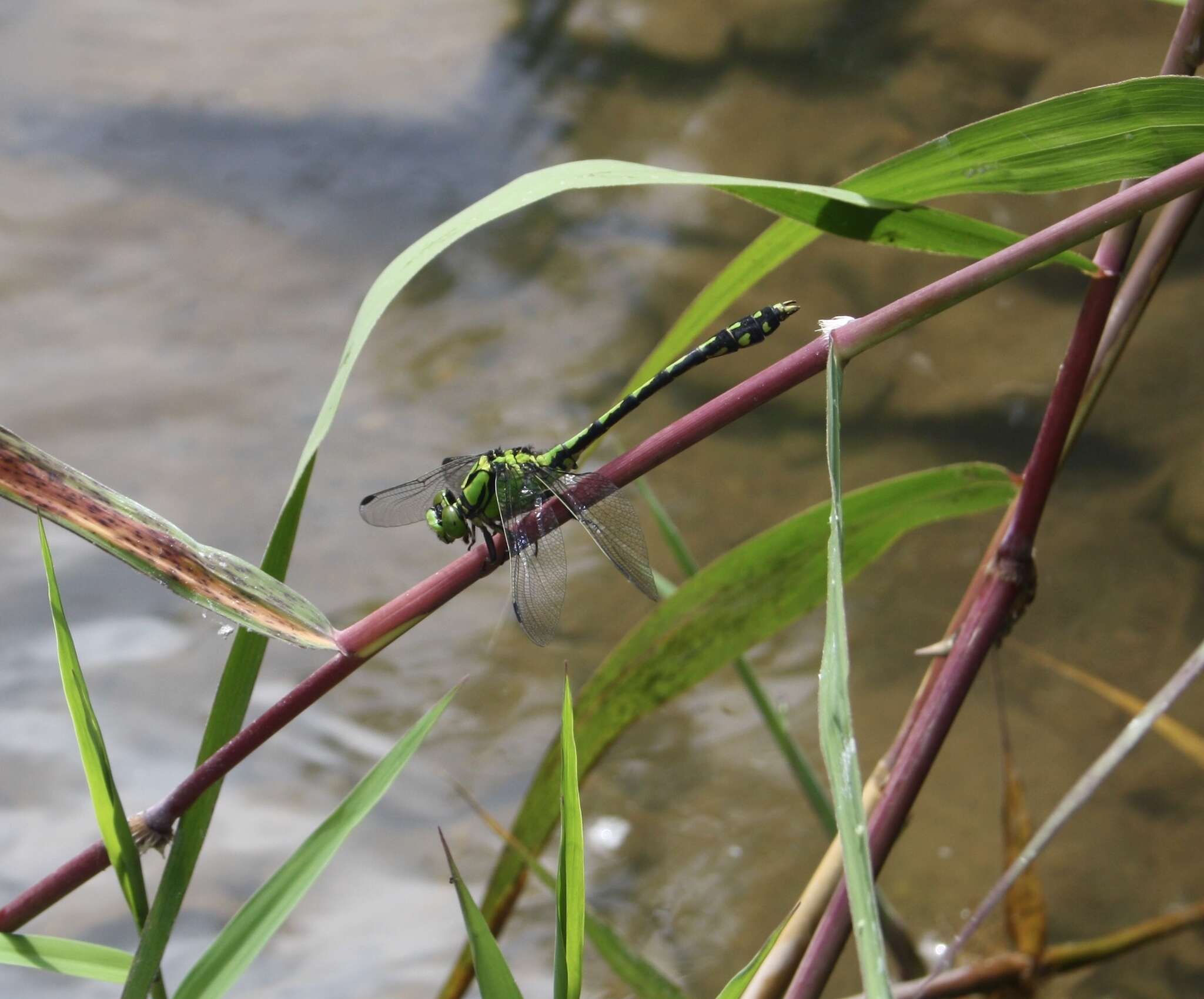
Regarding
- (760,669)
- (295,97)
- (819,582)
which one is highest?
(295,97)

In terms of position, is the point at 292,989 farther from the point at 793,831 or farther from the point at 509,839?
the point at 793,831

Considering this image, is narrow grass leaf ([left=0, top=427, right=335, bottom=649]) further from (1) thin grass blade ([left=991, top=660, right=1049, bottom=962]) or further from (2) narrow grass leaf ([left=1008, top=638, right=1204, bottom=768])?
(2) narrow grass leaf ([left=1008, top=638, right=1204, bottom=768])

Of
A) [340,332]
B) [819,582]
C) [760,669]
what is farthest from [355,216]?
[819,582]

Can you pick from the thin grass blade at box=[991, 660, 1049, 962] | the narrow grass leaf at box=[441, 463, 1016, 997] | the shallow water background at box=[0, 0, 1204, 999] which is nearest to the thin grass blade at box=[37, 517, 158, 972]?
the narrow grass leaf at box=[441, 463, 1016, 997]

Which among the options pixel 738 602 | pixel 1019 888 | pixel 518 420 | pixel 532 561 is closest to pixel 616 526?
pixel 532 561

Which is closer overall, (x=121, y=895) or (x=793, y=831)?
(x=121, y=895)
